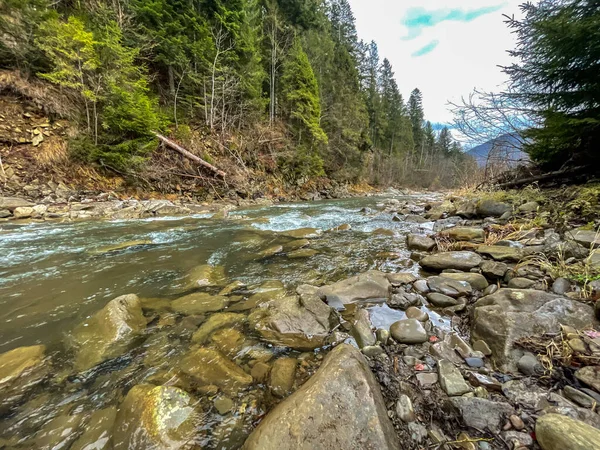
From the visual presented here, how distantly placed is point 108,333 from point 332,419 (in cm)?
200

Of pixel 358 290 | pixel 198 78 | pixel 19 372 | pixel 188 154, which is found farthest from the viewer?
pixel 198 78

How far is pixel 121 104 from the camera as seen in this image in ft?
30.1

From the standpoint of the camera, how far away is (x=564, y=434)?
1014mm

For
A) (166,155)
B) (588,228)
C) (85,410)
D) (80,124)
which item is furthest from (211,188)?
(588,228)

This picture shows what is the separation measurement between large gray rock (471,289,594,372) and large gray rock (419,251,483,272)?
104cm

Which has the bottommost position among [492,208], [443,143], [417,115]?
[492,208]

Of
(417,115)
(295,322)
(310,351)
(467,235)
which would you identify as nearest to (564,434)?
(310,351)

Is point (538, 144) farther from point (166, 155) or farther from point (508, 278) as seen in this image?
point (166, 155)

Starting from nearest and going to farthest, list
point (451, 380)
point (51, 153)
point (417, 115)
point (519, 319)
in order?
point (451, 380)
point (519, 319)
point (51, 153)
point (417, 115)

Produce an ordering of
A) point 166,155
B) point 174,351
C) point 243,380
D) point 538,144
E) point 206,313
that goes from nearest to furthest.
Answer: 1. point 243,380
2. point 174,351
3. point 206,313
4. point 538,144
5. point 166,155

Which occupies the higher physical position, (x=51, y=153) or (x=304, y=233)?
(x=51, y=153)

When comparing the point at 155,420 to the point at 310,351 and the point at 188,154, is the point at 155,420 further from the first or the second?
the point at 188,154

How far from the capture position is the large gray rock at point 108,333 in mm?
1870

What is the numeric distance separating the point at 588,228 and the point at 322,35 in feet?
82.0
